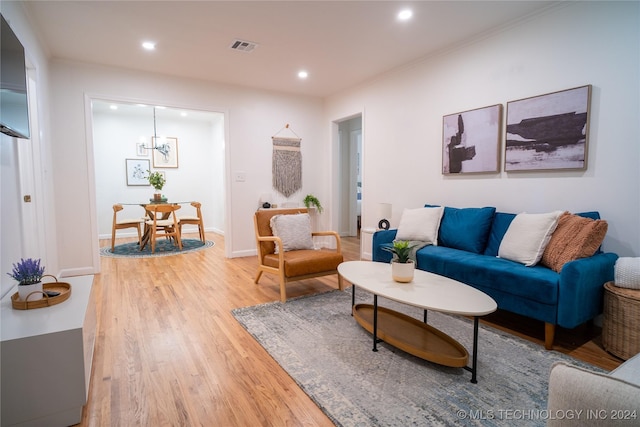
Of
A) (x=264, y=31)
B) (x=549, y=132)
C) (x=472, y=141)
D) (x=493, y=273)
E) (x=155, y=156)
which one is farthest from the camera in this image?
(x=155, y=156)

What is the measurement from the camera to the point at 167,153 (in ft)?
22.6

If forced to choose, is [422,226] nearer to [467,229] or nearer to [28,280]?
[467,229]

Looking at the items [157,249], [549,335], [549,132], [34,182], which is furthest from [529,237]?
[157,249]

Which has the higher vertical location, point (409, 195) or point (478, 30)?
point (478, 30)

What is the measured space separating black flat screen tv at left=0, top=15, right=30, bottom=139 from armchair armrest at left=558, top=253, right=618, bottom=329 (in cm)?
343

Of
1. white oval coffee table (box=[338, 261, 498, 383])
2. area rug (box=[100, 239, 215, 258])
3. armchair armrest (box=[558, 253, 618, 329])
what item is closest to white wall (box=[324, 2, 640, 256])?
armchair armrest (box=[558, 253, 618, 329])

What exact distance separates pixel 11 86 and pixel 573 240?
3.76 metres

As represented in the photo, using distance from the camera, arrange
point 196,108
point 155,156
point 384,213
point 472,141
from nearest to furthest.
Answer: point 472,141 < point 384,213 < point 196,108 < point 155,156

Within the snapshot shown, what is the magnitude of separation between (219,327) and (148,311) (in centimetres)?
80

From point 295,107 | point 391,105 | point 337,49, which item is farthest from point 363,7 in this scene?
point 295,107

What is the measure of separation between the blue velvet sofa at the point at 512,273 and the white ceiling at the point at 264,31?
1853 mm

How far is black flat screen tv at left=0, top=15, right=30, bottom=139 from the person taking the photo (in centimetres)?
173

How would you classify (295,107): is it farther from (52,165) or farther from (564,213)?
(564,213)

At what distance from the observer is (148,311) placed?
2.83 meters
